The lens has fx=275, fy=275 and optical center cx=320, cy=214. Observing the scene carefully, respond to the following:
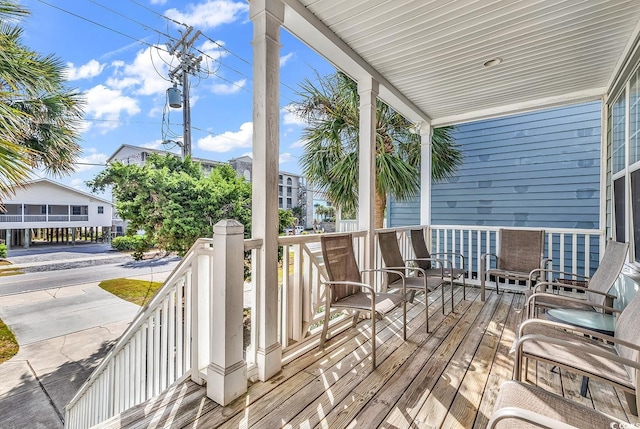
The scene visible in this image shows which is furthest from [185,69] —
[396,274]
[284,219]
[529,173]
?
[529,173]

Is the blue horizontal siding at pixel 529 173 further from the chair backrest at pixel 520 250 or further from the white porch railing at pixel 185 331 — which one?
the white porch railing at pixel 185 331

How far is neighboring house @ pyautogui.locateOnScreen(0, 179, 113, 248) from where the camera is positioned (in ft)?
24.8

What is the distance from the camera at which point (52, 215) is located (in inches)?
326

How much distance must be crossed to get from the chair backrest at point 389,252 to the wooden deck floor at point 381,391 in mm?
620

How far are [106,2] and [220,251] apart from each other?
7418 mm

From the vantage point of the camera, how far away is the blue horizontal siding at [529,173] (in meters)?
4.72

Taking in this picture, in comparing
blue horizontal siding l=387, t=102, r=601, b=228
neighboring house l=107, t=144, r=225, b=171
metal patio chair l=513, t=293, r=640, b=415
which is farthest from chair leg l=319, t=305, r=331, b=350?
blue horizontal siding l=387, t=102, r=601, b=228

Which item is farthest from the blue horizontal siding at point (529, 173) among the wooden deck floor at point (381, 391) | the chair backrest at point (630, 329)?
the chair backrest at point (630, 329)

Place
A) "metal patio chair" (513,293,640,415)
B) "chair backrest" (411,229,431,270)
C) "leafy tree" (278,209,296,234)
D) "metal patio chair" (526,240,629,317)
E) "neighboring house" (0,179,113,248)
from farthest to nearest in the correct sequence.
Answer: "neighboring house" (0,179,113,248), "leafy tree" (278,209,296,234), "chair backrest" (411,229,431,270), "metal patio chair" (526,240,629,317), "metal patio chair" (513,293,640,415)

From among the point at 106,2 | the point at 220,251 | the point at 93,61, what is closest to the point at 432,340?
the point at 220,251

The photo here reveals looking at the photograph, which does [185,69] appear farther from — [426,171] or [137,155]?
[426,171]

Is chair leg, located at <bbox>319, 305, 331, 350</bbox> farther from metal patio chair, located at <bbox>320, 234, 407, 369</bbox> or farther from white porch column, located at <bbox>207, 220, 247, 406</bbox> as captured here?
white porch column, located at <bbox>207, 220, 247, 406</bbox>

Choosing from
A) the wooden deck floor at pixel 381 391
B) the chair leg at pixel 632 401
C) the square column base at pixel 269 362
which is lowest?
the wooden deck floor at pixel 381 391

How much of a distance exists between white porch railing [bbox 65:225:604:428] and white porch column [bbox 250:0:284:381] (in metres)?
0.07
